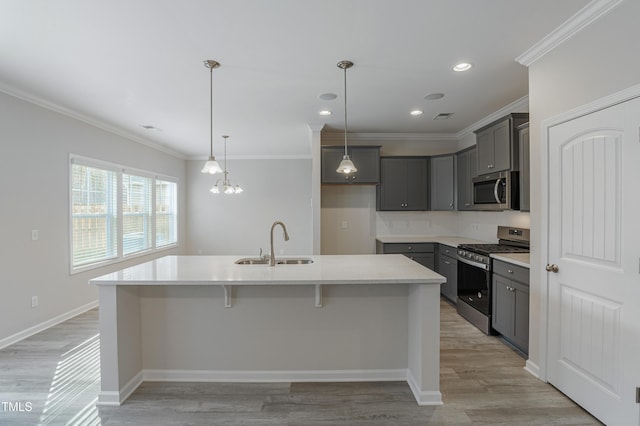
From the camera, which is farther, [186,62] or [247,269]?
[186,62]

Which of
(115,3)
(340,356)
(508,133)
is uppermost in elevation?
(115,3)

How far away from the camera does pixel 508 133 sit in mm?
3324

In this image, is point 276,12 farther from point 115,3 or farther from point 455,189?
point 455,189

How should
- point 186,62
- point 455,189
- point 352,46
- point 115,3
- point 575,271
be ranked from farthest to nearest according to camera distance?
point 455,189 < point 186,62 < point 352,46 < point 575,271 < point 115,3

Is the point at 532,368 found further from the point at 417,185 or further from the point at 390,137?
the point at 390,137

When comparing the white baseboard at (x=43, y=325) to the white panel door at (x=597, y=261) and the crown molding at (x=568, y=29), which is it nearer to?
the white panel door at (x=597, y=261)

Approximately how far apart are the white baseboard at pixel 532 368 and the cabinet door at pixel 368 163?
296cm

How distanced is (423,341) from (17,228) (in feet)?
13.5

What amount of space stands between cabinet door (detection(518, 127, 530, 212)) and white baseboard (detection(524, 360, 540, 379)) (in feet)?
4.77

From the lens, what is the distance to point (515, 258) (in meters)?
2.95

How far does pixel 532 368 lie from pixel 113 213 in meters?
5.60

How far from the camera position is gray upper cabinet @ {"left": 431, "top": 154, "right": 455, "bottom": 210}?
4828 millimetres

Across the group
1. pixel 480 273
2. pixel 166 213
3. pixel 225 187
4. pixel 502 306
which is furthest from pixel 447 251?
pixel 166 213

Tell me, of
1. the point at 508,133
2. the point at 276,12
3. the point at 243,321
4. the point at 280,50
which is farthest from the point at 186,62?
the point at 508,133
